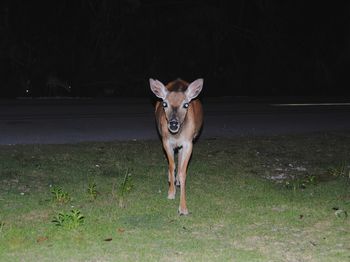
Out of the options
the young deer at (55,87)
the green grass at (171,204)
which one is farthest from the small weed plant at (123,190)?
the young deer at (55,87)

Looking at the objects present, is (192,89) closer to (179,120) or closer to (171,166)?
(179,120)

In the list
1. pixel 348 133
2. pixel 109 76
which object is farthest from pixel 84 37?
pixel 348 133

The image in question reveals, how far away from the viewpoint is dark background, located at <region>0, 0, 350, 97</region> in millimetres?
25594

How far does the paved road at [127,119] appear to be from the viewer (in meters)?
13.8

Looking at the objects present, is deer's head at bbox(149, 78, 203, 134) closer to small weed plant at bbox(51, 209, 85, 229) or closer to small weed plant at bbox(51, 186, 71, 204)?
small weed plant at bbox(51, 186, 71, 204)

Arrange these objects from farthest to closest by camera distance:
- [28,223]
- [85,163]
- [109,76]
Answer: [109,76]
[85,163]
[28,223]

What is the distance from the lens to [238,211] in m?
7.95

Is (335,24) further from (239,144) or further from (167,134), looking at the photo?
(167,134)

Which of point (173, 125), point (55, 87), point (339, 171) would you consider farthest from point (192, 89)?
point (55, 87)

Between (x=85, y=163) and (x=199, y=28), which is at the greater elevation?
(x=199, y=28)

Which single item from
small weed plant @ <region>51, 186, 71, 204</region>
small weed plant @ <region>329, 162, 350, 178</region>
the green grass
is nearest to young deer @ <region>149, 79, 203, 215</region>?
the green grass

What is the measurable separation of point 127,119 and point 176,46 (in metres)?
12.5

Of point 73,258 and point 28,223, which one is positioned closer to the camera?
point 73,258

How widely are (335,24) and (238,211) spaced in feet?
86.0
